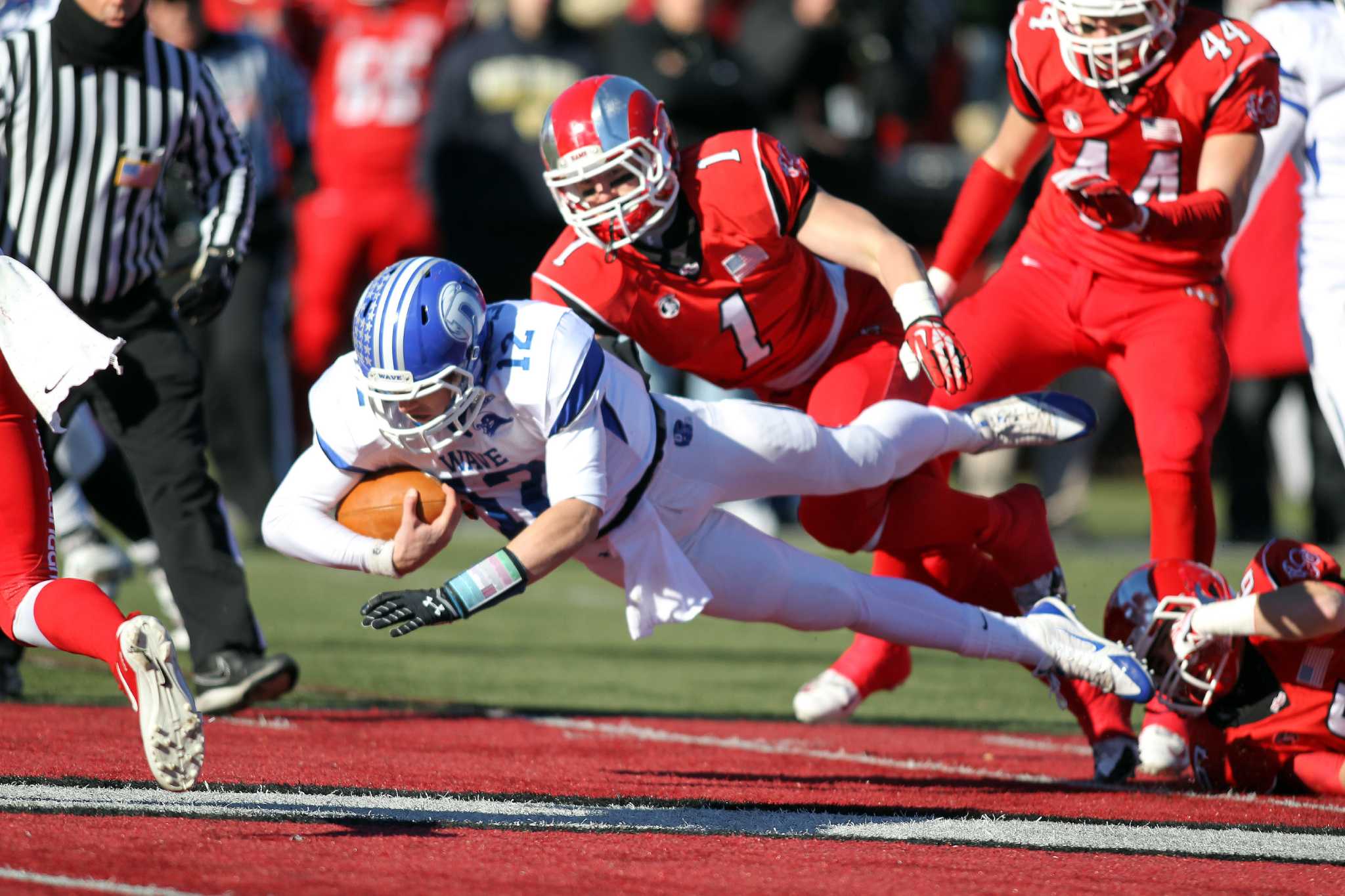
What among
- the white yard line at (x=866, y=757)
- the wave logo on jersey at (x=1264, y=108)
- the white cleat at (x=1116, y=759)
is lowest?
the white yard line at (x=866, y=757)

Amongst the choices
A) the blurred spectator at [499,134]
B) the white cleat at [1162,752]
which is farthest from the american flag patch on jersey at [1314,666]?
the blurred spectator at [499,134]

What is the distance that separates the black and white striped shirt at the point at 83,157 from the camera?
5.17m

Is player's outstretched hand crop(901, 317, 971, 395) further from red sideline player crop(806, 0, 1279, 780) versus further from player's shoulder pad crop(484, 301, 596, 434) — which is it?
player's shoulder pad crop(484, 301, 596, 434)

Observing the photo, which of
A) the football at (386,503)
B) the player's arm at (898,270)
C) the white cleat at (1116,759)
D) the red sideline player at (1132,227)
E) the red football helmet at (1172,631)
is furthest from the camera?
the red sideline player at (1132,227)

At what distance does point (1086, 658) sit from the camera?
15.1ft

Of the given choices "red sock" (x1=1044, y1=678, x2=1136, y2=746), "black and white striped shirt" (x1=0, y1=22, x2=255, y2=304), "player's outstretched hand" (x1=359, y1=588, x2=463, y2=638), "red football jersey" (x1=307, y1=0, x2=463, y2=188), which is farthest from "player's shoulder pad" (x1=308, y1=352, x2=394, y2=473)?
"red football jersey" (x1=307, y1=0, x2=463, y2=188)

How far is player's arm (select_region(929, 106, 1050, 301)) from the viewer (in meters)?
5.33

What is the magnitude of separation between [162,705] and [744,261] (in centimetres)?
197

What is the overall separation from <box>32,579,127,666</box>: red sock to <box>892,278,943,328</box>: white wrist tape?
1.90 m

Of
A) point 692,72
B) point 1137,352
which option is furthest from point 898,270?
point 692,72

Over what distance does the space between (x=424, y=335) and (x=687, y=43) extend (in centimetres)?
633

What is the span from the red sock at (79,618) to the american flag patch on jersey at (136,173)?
1764 mm

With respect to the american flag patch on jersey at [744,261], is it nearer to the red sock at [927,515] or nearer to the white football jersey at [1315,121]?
the red sock at [927,515]

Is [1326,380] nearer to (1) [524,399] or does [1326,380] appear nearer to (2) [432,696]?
(1) [524,399]
